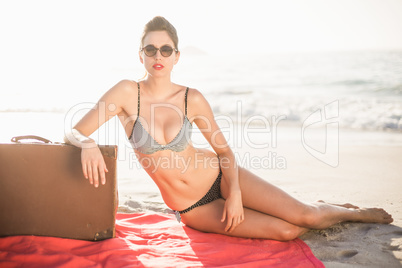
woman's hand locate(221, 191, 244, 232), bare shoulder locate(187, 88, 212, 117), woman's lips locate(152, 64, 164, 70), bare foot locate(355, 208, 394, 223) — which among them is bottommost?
bare foot locate(355, 208, 394, 223)

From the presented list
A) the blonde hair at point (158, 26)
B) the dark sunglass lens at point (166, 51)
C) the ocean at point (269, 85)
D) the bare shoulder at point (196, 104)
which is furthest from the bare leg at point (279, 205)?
the ocean at point (269, 85)

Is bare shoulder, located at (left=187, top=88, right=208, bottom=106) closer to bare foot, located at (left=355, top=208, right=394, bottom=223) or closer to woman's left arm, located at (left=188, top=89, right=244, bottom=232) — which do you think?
woman's left arm, located at (left=188, top=89, right=244, bottom=232)

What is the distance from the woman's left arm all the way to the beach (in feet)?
2.31

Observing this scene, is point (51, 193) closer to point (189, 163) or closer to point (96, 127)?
point (96, 127)

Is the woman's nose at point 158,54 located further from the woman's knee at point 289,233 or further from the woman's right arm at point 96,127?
the woman's knee at point 289,233

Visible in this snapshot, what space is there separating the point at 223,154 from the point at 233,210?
526 millimetres

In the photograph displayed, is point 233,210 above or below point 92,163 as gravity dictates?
below

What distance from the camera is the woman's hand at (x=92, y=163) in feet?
7.49

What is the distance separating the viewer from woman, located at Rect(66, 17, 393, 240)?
278 cm

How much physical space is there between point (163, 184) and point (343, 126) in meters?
7.41

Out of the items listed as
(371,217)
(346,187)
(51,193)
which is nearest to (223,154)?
(51,193)

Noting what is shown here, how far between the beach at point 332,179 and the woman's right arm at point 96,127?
1435 mm

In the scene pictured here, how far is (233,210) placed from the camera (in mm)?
2750

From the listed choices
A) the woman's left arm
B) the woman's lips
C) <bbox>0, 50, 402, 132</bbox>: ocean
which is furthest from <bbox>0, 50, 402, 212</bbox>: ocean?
the woman's lips
